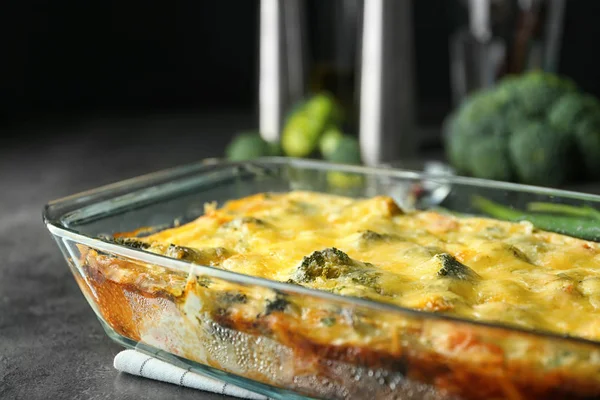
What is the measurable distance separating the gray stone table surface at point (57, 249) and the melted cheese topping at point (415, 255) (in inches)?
9.7

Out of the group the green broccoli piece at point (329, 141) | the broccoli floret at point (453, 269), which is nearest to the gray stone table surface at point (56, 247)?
the broccoli floret at point (453, 269)

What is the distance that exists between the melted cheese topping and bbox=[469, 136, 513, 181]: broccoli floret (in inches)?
33.7

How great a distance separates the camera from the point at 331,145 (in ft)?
8.31

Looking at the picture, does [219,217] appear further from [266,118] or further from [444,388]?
[266,118]

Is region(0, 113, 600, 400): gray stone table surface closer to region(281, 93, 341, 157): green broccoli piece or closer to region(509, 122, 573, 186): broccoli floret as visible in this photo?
region(509, 122, 573, 186): broccoli floret

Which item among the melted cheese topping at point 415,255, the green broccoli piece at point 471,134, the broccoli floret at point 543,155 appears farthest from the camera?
the green broccoli piece at point 471,134

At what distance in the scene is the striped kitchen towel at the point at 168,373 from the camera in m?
1.16

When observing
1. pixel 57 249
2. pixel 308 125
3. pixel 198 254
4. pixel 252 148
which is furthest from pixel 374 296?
pixel 308 125

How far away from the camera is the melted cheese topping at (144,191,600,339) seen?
1068 millimetres

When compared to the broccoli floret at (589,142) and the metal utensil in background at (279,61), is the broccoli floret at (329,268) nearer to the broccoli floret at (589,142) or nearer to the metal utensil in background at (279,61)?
the broccoli floret at (589,142)

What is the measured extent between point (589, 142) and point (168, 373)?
1.61m

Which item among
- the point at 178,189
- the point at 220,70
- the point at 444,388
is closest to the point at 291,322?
the point at 444,388

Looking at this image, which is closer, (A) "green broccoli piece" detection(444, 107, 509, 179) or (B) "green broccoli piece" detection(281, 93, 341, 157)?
(A) "green broccoli piece" detection(444, 107, 509, 179)

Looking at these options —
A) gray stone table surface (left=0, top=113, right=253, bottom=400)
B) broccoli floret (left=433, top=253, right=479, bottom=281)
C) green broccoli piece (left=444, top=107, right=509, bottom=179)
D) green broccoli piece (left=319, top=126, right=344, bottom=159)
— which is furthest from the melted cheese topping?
green broccoli piece (left=444, top=107, right=509, bottom=179)
